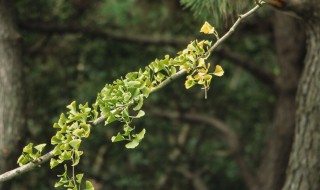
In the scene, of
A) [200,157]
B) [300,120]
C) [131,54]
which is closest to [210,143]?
[200,157]

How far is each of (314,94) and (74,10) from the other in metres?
2.19

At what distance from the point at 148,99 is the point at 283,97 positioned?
58.0 inches

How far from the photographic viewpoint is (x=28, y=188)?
558 cm

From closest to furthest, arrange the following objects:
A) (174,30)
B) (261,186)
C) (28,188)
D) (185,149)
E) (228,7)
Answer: (228,7) < (261,186) < (174,30) < (28,188) < (185,149)

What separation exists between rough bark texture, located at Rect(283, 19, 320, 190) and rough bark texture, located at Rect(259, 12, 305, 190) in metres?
1.07

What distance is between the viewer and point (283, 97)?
4594 mm

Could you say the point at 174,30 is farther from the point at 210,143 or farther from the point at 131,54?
the point at 210,143

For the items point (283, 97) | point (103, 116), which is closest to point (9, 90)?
point (103, 116)

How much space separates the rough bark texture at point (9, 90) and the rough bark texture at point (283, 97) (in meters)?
1.68

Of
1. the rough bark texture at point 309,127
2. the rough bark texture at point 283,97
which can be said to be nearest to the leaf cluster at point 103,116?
the rough bark texture at point 309,127

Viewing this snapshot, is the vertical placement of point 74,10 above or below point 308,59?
above

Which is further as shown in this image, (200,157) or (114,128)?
(200,157)

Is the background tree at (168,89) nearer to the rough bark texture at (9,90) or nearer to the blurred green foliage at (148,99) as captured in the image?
the blurred green foliage at (148,99)

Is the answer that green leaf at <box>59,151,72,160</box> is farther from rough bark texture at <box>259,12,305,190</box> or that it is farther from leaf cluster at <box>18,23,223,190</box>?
rough bark texture at <box>259,12,305,190</box>
